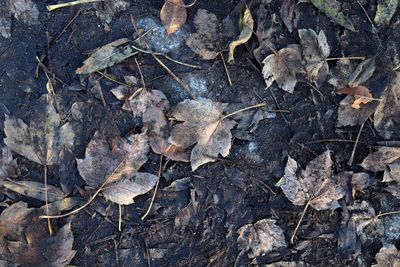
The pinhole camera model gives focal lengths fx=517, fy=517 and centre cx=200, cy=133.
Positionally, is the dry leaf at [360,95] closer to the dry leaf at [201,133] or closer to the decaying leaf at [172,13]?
Result: the dry leaf at [201,133]

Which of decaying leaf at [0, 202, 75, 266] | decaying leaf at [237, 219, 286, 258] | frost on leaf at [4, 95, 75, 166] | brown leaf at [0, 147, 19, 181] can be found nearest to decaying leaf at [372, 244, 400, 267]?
decaying leaf at [237, 219, 286, 258]

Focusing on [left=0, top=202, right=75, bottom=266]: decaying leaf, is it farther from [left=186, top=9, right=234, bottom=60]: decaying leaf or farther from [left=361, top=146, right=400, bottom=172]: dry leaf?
[left=361, top=146, right=400, bottom=172]: dry leaf

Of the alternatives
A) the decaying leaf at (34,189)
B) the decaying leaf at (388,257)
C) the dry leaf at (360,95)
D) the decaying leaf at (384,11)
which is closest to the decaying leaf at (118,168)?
the decaying leaf at (34,189)

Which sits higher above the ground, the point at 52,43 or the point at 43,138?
the point at 52,43

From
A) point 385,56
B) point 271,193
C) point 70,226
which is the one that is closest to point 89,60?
point 70,226

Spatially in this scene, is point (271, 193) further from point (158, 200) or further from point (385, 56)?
point (385, 56)

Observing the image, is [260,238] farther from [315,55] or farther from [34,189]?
[34,189]
